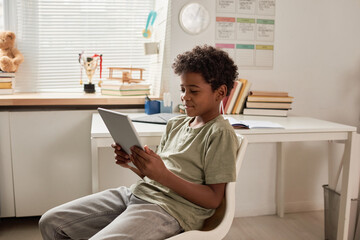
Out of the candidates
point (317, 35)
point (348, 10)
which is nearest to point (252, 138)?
point (317, 35)

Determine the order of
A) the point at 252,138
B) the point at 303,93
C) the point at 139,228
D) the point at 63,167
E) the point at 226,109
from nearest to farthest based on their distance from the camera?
the point at 139,228 → the point at 252,138 → the point at 226,109 → the point at 63,167 → the point at 303,93

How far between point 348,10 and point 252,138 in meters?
1.35

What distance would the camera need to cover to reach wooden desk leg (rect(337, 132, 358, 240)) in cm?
178

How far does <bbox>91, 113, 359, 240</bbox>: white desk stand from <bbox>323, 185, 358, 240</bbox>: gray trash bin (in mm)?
85

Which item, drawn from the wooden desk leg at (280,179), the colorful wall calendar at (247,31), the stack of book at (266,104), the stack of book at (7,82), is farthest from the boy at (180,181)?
the stack of book at (7,82)

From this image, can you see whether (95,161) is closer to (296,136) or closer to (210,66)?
(210,66)

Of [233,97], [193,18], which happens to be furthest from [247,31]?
[233,97]

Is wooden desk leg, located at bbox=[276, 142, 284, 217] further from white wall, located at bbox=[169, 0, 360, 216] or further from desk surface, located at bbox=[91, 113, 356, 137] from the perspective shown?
desk surface, located at bbox=[91, 113, 356, 137]

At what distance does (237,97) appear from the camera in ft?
6.91

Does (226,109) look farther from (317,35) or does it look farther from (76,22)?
(76,22)

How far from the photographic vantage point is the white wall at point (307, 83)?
2326 mm

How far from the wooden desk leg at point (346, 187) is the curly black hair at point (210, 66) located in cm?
86

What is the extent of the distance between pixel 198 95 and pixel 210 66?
0.11m

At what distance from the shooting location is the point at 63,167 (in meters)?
2.25
